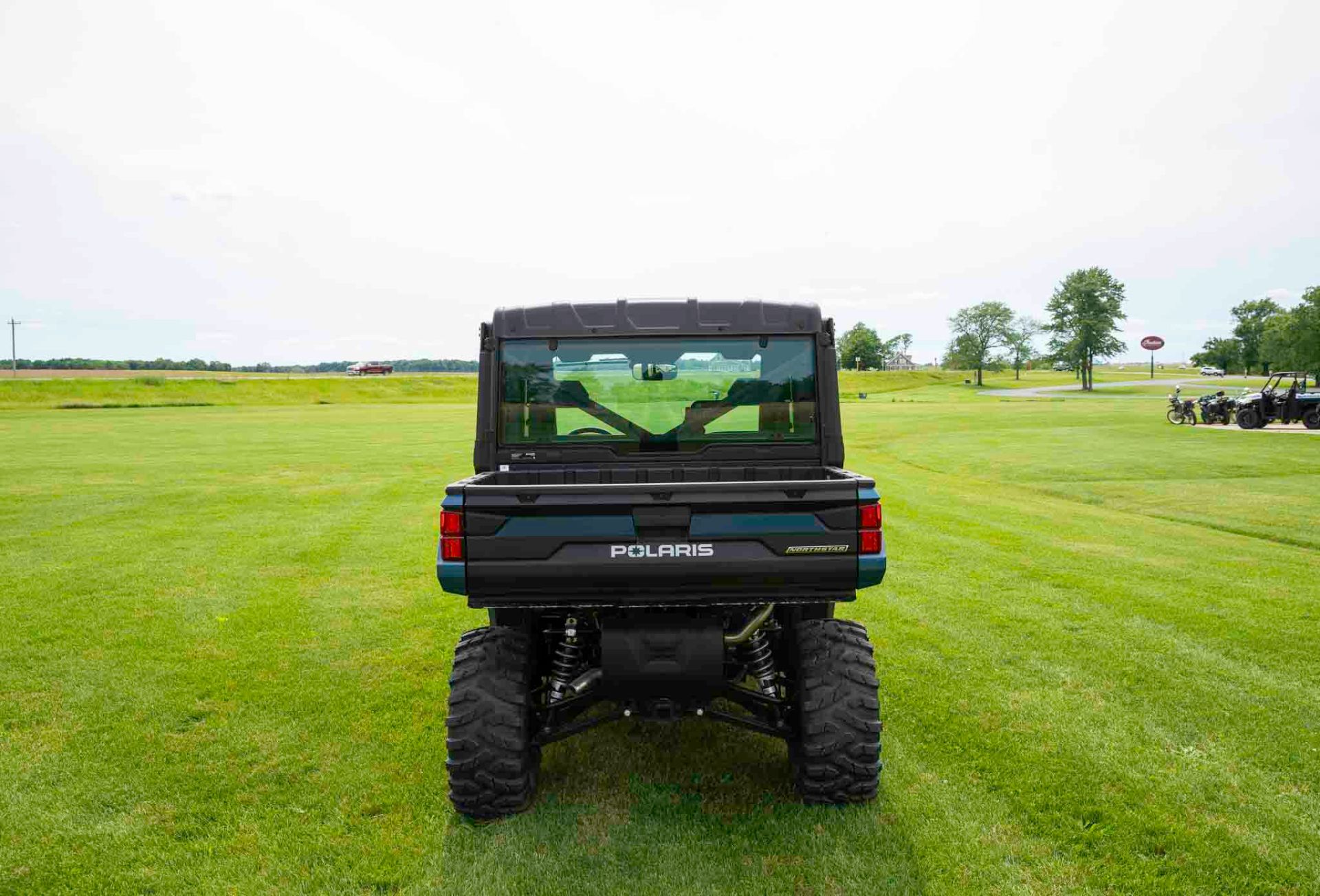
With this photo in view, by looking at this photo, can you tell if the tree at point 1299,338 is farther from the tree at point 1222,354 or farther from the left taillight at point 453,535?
the left taillight at point 453,535

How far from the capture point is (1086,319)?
102m

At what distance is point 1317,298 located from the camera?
75750mm

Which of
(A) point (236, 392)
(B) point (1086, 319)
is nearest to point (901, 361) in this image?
(B) point (1086, 319)

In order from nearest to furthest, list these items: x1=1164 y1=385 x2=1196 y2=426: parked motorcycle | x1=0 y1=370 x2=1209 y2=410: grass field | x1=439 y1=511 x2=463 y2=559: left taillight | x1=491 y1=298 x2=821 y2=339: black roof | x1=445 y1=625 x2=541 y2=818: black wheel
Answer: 1. x1=439 y1=511 x2=463 y2=559: left taillight
2. x1=445 y1=625 x2=541 y2=818: black wheel
3. x1=491 y1=298 x2=821 y2=339: black roof
4. x1=1164 y1=385 x2=1196 y2=426: parked motorcycle
5. x1=0 y1=370 x2=1209 y2=410: grass field

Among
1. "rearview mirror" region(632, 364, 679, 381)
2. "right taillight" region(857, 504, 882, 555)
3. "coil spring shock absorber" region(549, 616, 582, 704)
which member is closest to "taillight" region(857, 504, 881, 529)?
"right taillight" region(857, 504, 882, 555)

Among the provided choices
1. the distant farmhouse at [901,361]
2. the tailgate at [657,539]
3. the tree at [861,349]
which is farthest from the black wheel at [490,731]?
the distant farmhouse at [901,361]

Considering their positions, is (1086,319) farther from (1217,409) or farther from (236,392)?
(236,392)

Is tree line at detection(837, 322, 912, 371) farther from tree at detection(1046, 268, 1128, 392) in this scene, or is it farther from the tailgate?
the tailgate

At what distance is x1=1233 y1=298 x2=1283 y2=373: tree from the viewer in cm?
12028

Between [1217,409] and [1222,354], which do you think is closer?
[1217,409]

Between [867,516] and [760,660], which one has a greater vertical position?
[867,516]

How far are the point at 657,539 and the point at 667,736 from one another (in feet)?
6.50

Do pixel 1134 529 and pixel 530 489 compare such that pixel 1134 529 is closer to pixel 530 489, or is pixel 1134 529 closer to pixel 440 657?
pixel 440 657

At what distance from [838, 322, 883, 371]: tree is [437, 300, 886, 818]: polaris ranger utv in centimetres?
15425
